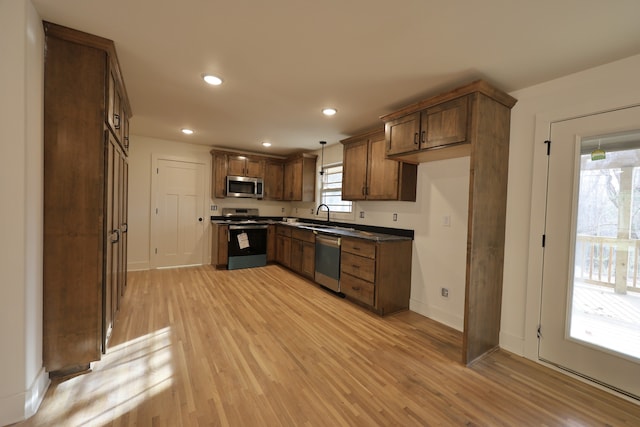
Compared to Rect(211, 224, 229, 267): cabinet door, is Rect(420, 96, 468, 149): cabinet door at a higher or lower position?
higher

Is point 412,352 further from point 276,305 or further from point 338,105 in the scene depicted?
point 338,105

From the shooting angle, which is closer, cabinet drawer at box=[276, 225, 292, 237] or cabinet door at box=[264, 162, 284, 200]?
cabinet drawer at box=[276, 225, 292, 237]

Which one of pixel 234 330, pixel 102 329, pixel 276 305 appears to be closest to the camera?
pixel 102 329

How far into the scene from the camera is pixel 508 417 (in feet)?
5.45

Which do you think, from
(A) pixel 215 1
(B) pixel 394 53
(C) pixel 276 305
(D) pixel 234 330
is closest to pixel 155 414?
(D) pixel 234 330

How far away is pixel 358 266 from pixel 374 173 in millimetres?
1254

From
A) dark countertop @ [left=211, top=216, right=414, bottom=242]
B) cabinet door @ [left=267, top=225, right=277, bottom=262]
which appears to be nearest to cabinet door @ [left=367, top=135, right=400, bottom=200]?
dark countertop @ [left=211, top=216, right=414, bottom=242]

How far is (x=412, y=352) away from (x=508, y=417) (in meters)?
0.80

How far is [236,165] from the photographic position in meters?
5.47

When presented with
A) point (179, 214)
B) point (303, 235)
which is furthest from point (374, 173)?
point (179, 214)

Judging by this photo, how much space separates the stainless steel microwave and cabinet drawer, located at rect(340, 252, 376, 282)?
9.12 ft

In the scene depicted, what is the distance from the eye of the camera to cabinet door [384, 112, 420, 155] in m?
2.72

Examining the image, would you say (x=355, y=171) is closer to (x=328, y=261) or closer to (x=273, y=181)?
(x=328, y=261)

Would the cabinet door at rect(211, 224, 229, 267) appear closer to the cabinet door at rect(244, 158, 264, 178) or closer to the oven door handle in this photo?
the oven door handle
